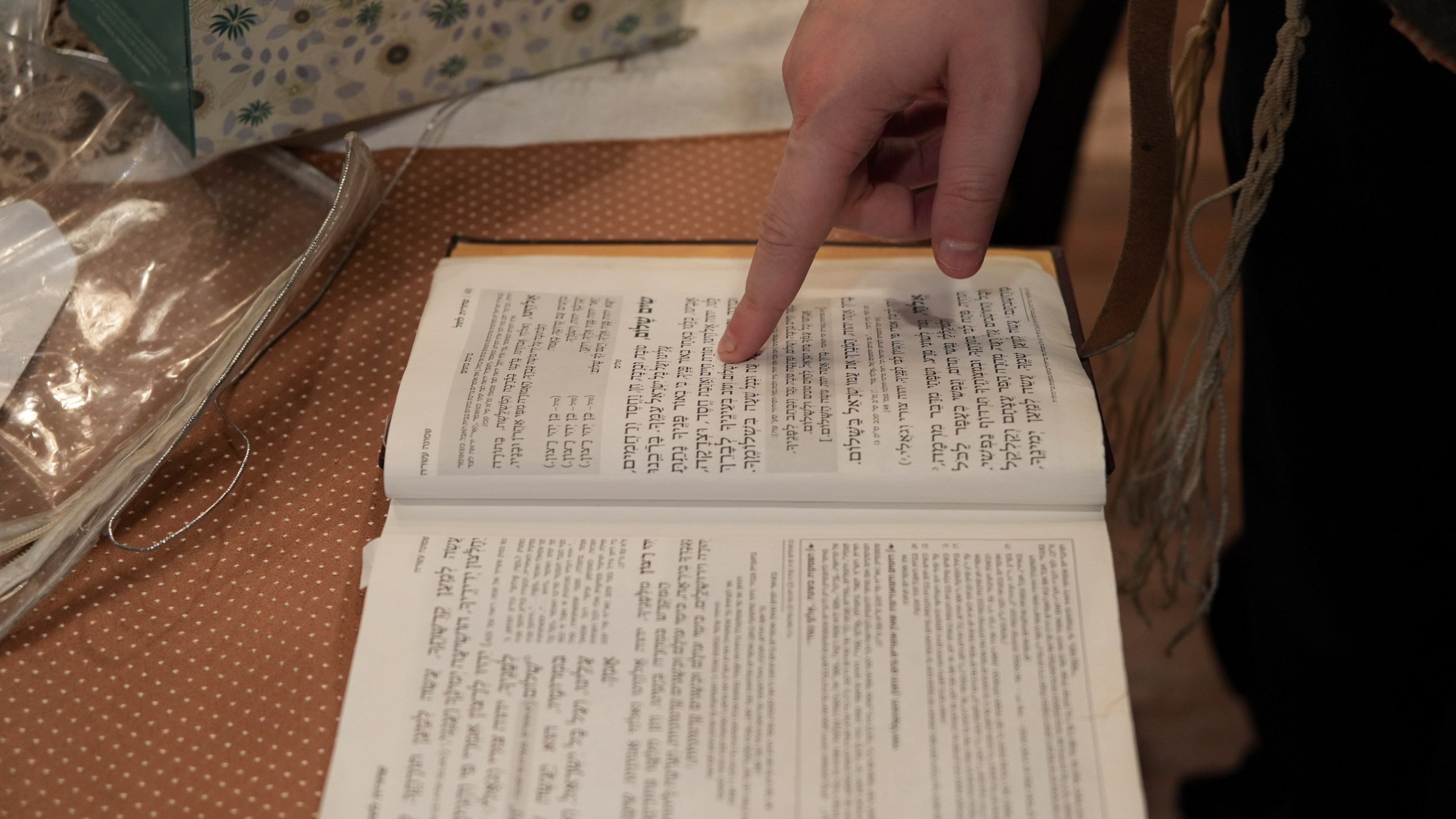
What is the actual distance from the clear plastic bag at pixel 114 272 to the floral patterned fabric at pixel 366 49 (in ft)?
0.17

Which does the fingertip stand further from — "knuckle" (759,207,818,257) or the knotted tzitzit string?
the knotted tzitzit string

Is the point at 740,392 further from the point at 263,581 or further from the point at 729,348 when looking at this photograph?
the point at 263,581

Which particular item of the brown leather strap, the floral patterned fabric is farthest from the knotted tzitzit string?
the floral patterned fabric

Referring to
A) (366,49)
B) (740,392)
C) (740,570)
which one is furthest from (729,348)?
(366,49)

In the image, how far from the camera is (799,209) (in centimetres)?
57

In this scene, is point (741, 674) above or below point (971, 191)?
below

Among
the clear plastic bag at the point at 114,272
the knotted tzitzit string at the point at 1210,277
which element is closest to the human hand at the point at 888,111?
the knotted tzitzit string at the point at 1210,277

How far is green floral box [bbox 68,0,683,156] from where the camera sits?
2.17 ft

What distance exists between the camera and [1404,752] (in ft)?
2.45

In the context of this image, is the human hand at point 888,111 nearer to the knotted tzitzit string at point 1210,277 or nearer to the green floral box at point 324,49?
the knotted tzitzit string at point 1210,277

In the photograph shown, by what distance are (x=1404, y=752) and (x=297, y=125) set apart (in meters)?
0.89

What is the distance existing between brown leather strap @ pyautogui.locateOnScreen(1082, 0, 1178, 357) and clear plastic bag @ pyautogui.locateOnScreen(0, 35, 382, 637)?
0.46m

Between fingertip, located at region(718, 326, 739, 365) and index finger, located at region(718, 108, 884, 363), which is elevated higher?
index finger, located at region(718, 108, 884, 363)

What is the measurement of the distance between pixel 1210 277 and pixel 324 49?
587 millimetres
